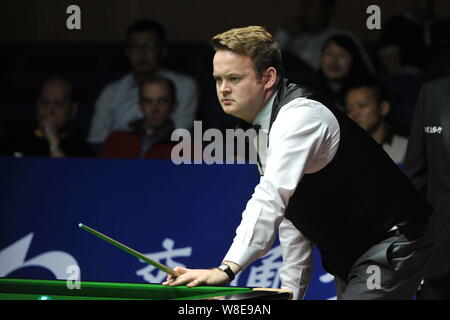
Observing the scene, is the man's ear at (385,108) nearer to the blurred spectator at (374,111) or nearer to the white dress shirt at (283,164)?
the blurred spectator at (374,111)

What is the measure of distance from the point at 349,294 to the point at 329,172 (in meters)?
0.37

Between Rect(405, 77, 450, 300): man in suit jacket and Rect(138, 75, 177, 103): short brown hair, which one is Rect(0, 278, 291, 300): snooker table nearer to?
Rect(405, 77, 450, 300): man in suit jacket

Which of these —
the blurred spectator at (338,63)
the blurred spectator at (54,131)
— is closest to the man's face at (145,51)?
the blurred spectator at (54,131)

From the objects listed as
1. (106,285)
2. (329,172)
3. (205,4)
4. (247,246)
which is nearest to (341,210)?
(329,172)

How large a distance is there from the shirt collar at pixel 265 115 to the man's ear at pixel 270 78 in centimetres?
3

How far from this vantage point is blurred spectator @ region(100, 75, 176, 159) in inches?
175

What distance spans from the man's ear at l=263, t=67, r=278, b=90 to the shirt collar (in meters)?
0.03

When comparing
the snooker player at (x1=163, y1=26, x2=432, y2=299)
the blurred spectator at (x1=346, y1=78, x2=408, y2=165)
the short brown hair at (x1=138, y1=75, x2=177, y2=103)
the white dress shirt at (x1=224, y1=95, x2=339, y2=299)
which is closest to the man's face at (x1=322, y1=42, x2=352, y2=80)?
the blurred spectator at (x1=346, y1=78, x2=408, y2=165)

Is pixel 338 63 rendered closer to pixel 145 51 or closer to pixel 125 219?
pixel 145 51

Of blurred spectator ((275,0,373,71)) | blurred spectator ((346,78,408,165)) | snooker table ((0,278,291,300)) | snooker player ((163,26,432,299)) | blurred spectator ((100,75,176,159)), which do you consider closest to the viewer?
snooker table ((0,278,291,300))

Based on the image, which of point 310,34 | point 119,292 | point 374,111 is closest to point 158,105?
point 374,111

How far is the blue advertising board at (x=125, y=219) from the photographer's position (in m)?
3.84

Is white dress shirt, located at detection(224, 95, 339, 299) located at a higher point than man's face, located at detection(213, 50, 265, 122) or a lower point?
lower

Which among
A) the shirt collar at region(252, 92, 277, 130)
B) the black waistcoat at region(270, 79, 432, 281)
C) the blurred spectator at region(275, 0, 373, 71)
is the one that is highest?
the blurred spectator at region(275, 0, 373, 71)
